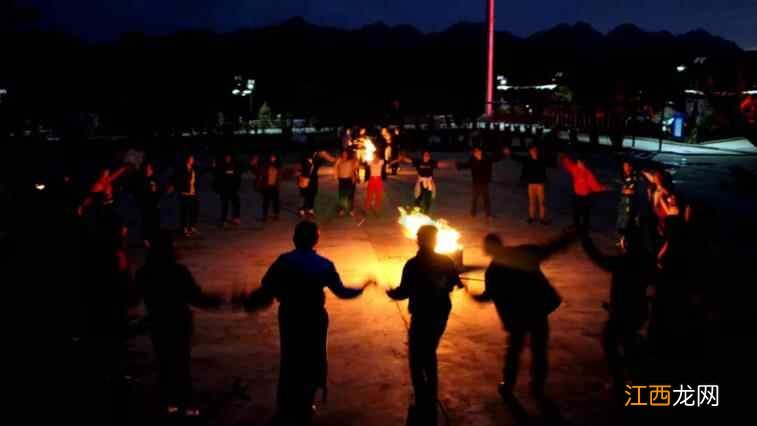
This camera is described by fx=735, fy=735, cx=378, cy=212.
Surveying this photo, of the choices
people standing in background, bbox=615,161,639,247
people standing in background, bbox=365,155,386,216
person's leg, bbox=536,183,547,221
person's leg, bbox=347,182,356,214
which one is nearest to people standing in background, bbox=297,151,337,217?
person's leg, bbox=347,182,356,214

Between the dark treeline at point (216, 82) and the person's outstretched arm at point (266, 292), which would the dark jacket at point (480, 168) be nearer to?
the person's outstretched arm at point (266, 292)

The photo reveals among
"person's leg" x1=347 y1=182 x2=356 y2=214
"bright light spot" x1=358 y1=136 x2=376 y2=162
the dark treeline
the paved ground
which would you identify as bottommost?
the paved ground

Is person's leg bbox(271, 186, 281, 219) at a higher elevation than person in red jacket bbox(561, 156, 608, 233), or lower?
lower

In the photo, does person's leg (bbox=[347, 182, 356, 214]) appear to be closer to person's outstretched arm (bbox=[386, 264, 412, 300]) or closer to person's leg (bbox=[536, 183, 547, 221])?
person's leg (bbox=[536, 183, 547, 221])

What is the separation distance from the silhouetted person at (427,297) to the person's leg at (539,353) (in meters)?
0.93

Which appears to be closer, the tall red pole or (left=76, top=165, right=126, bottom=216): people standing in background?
(left=76, top=165, right=126, bottom=216): people standing in background

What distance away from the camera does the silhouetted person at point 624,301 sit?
7082mm

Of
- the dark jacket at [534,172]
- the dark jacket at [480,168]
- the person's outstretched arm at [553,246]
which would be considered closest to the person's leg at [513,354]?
the person's outstretched arm at [553,246]

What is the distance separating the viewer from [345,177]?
17125 millimetres

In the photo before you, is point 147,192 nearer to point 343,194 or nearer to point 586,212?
point 343,194

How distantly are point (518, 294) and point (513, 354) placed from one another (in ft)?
1.97

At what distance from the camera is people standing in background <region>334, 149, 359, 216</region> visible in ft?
55.5

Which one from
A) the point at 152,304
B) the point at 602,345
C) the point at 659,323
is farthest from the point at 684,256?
the point at 152,304

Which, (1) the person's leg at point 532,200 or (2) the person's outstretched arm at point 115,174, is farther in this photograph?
(1) the person's leg at point 532,200
